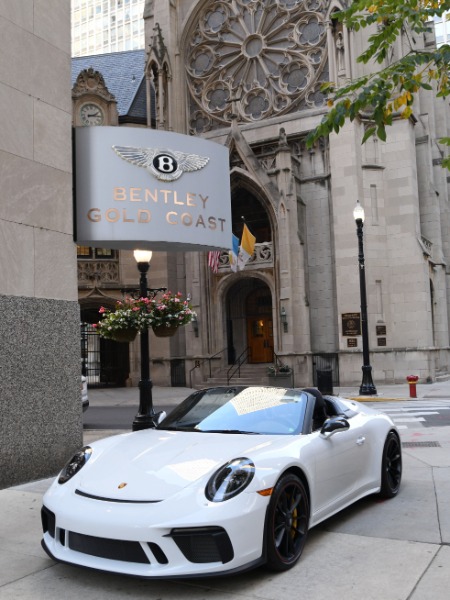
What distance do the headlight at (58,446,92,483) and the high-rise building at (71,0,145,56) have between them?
348ft

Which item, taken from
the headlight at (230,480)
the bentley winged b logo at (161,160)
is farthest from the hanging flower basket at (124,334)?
the headlight at (230,480)

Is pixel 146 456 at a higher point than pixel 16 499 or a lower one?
higher

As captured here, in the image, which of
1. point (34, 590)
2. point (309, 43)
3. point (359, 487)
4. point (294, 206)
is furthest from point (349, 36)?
point (34, 590)

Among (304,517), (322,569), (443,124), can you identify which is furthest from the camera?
(443,124)

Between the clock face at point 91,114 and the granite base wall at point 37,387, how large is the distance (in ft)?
81.7

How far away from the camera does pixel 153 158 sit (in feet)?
32.2

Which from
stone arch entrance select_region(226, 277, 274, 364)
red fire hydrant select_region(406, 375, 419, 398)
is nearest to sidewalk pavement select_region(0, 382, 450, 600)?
red fire hydrant select_region(406, 375, 419, 398)

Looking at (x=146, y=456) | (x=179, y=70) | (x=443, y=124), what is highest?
(x=179, y=70)

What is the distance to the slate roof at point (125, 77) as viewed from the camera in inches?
1326

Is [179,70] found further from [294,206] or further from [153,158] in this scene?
[153,158]

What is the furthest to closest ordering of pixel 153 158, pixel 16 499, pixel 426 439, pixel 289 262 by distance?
pixel 289 262, pixel 426 439, pixel 153 158, pixel 16 499

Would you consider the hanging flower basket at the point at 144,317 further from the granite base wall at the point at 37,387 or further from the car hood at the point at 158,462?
the car hood at the point at 158,462

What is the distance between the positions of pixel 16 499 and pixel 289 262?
2118 centimetres

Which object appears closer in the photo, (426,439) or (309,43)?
(426,439)
